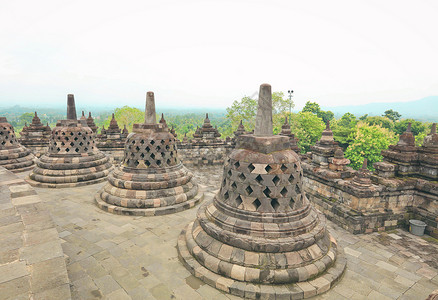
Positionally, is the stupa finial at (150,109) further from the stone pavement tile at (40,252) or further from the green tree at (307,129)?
the green tree at (307,129)

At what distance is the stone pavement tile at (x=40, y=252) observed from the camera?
11.7ft

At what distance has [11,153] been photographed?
40.7ft

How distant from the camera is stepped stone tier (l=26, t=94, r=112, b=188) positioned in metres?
10.6

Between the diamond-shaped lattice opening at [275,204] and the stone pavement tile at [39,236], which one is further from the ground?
the diamond-shaped lattice opening at [275,204]

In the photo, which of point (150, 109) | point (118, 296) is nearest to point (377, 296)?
point (118, 296)

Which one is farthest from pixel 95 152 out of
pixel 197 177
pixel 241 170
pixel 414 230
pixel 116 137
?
pixel 414 230

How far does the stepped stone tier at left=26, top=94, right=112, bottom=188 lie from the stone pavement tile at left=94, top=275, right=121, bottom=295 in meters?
7.01

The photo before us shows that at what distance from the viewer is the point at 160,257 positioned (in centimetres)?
573

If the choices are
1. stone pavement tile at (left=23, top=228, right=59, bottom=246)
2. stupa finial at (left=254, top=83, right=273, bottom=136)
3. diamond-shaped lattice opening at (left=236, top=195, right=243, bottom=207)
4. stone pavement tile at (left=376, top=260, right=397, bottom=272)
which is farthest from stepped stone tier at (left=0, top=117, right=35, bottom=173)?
stone pavement tile at (left=376, top=260, right=397, bottom=272)

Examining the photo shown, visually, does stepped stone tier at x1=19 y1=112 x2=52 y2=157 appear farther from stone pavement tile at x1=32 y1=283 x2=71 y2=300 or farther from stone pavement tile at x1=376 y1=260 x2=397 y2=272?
stone pavement tile at x1=376 y1=260 x2=397 y2=272

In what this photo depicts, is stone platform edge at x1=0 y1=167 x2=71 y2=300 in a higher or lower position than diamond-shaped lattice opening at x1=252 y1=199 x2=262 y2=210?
lower

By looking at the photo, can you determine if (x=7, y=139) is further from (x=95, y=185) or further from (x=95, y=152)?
(x=95, y=185)

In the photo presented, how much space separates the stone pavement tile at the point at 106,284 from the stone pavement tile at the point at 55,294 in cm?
174

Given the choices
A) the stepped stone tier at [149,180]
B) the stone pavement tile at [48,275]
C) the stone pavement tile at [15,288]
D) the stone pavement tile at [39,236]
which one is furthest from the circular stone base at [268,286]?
the stepped stone tier at [149,180]
